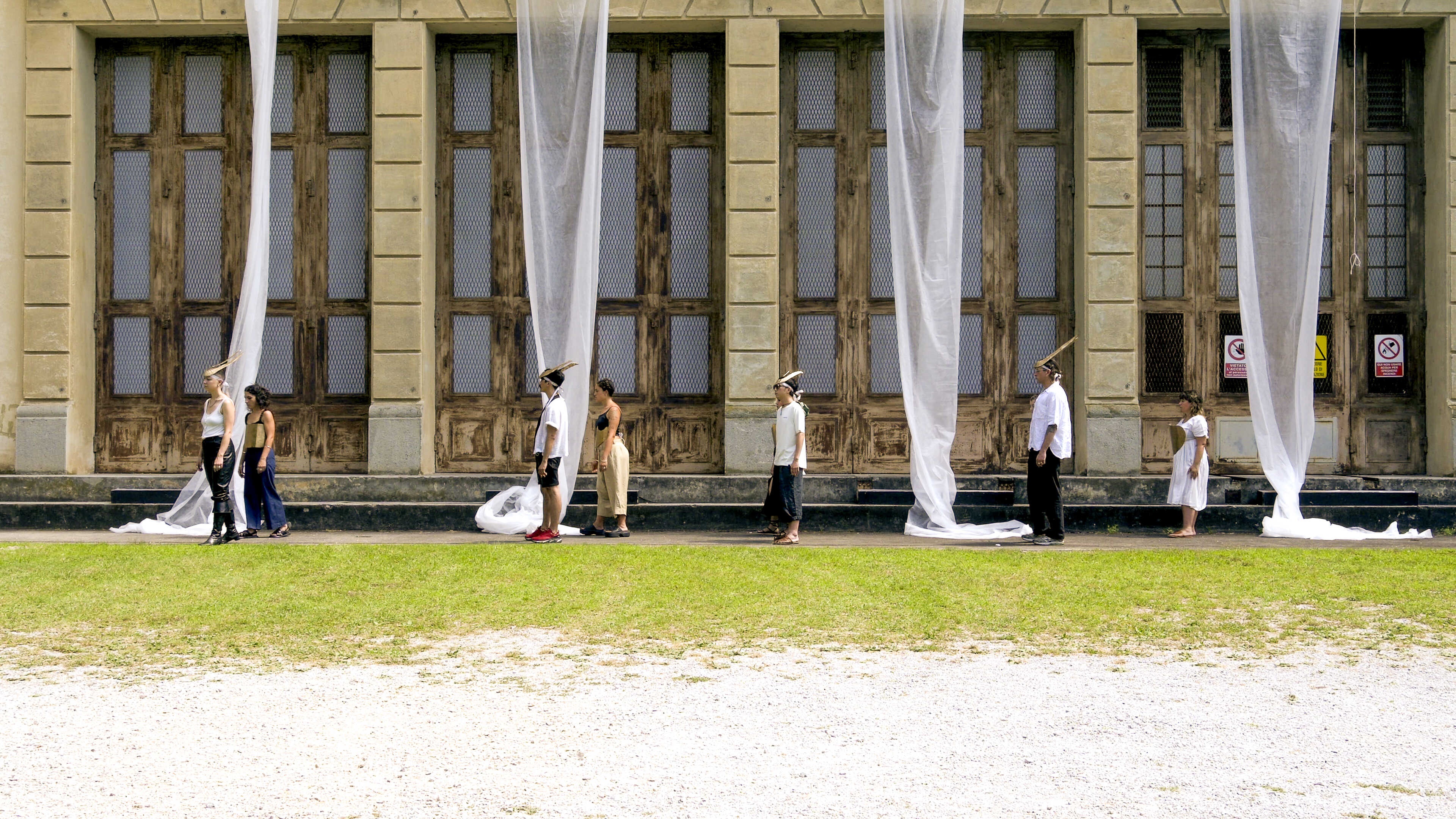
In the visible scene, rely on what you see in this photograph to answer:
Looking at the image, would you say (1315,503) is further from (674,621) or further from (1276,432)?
(674,621)

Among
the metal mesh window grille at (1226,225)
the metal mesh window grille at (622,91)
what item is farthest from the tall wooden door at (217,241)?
the metal mesh window grille at (1226,225)

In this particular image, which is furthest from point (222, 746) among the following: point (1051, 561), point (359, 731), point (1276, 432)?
point (1276, 432)

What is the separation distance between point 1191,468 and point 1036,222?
475cm

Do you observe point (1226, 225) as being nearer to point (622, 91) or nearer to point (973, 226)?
point (973, 226)

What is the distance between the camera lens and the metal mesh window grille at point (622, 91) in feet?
58.0

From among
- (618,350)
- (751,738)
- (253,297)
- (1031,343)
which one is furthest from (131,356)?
(751,738)

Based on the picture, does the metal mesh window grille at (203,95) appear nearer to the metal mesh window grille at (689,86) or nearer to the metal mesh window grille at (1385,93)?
the metal mesh window grille at (689,86)

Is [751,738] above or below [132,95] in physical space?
below

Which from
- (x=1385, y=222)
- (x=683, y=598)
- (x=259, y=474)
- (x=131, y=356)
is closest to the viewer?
(x=683, y=598)

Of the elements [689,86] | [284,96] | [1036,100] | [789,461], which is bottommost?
[789,461]

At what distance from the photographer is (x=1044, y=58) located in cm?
1761

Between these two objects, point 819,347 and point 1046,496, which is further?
point 819,347

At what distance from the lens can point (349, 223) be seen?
58.0ft

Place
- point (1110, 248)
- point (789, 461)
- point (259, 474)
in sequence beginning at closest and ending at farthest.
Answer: point (789, 461), point (259, 474), point (1110, 248)
